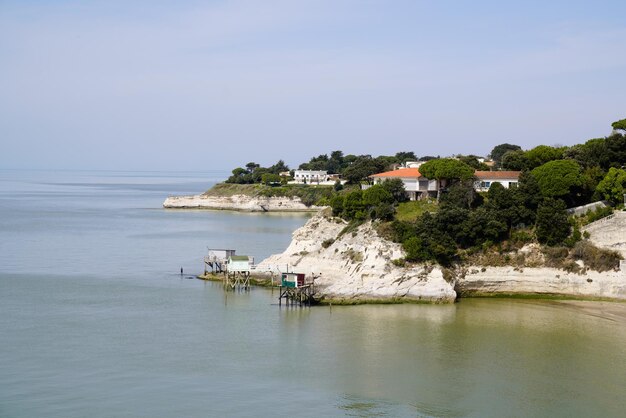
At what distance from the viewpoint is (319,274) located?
41.9m

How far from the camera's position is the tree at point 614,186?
4228cm

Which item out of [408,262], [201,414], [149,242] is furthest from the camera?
[149,242]

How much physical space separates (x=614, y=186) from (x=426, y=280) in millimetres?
11966

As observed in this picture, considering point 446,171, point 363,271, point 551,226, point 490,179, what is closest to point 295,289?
point 363,271

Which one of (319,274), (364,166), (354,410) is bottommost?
(354,410)

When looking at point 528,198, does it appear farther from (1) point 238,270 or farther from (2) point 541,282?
(1) point 238,270

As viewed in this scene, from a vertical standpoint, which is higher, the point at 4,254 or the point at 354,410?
the point at 4,254

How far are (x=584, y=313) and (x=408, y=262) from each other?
334 inches

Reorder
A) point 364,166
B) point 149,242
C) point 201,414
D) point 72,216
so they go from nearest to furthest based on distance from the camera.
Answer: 1. point 201,414
2. point 149,242
3. point 364,166
4. point 72,216

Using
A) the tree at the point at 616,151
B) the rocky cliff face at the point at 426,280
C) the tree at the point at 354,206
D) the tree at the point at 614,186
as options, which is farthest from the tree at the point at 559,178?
the tree at the point at 354,206

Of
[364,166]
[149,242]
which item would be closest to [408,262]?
[149,242]

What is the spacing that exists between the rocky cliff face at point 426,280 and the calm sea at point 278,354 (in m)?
1.05

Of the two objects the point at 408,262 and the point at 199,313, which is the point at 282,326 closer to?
the point at 199,313

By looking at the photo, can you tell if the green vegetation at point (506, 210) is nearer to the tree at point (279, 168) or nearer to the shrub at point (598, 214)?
the shrub at point (598, 214)
